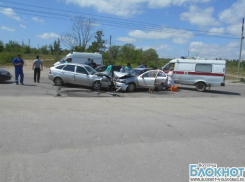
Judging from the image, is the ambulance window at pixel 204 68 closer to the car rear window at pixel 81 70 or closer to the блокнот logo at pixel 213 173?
the car rear window at pixel 81 70

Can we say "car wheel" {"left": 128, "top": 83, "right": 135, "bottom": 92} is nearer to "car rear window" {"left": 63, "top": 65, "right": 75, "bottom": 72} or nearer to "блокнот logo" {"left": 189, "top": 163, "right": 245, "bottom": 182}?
"car rear window" {"left": 63, "top": 65, "right": 75, "bottom": 72}

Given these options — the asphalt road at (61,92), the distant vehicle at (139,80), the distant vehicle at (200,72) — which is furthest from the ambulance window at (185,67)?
the asphalt road at (61,92)

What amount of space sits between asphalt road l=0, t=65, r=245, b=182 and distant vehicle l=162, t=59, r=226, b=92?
Answer: 29.3ft

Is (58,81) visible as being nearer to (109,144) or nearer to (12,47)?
(109,144)

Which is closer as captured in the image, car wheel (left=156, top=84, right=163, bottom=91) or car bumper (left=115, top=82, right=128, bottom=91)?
car bumper (left=115, top=82, right=128, bottom=91)

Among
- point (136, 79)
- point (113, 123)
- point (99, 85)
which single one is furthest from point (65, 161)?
point (136, 79)

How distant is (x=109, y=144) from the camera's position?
4844 millimetres

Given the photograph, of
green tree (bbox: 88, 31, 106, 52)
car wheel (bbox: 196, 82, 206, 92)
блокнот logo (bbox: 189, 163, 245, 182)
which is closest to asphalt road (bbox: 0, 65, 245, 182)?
блокнот logo (bbox: 189, 163, 245, 182)

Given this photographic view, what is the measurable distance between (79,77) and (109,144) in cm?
949

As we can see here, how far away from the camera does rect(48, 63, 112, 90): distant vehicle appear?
13688 millimetres

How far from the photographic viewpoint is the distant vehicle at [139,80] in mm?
13897

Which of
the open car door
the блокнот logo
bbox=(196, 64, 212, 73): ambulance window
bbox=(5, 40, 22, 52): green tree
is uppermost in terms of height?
bbox=(5, 40, 22, 52): green tree

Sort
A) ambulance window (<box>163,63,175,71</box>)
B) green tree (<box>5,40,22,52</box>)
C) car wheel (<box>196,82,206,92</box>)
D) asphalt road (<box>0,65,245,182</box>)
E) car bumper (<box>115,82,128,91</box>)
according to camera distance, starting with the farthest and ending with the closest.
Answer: green tree (<box>5,40,22,52</box>), ambulance window (<box>163,63,175,71</box>), car wheel (<box>196,82,206,92</box>), car bumper (<box>115,82,128,91</box>), asphalt road (<box>0,65,245,182</box>)

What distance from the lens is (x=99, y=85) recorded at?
1371cm
